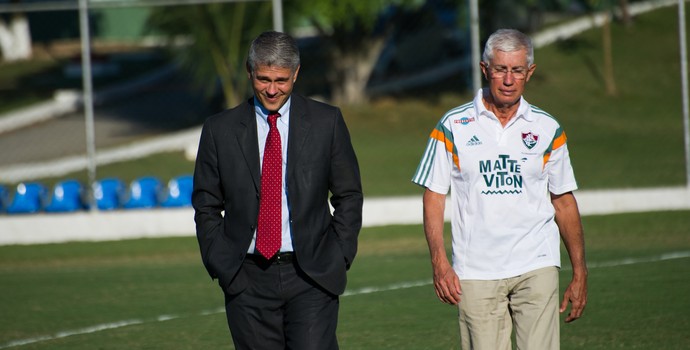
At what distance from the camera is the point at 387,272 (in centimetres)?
1293

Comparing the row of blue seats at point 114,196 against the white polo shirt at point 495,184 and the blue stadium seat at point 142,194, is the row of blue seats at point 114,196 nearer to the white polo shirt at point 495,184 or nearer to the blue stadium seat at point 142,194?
the blue stadium seat at point 142,194

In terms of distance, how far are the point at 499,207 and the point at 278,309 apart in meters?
1.09

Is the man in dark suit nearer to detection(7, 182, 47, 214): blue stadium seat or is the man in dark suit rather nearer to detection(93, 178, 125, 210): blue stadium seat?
detection(93, 178, 125, 210): blue stadium seat

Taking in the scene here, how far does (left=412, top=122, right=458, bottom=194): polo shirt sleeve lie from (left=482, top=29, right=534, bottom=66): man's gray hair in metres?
0.39

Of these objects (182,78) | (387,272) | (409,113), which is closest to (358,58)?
(409,113)

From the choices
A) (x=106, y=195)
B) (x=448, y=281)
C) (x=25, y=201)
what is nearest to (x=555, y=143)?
(x=448, y=281)

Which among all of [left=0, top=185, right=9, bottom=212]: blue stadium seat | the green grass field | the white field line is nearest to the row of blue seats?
[left=0, top=185, right=9, bottom=212]: blue stadium seat

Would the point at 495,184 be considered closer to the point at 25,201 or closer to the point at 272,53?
the point at 272,53

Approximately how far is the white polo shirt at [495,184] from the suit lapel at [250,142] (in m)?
0.83

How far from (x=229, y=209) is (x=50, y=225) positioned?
42.4 feet

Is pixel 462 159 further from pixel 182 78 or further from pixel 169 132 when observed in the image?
pixel 182 78

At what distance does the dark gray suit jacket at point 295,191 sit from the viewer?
4.83 m

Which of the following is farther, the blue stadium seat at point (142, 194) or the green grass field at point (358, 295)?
the blue stadium seat at point (142, 194)

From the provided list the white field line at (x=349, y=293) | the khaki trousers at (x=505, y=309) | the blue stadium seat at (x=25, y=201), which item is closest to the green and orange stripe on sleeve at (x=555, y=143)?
the khaki trousers at (x=505, y=309)
